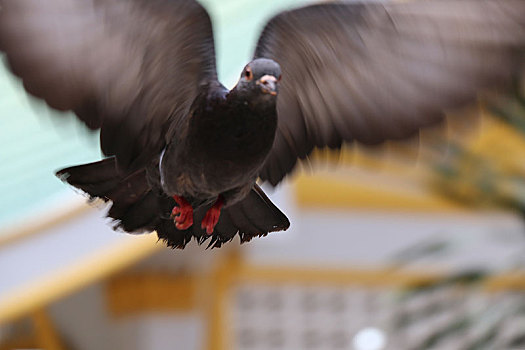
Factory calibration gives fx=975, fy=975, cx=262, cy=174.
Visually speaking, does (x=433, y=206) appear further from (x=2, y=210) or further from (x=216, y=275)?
(x=2, y=210)

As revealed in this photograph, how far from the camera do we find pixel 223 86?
84cm

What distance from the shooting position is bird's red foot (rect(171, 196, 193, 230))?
0.90 metres

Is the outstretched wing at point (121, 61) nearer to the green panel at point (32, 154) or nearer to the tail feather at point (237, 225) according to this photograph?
the tail feather at point (237, 225)

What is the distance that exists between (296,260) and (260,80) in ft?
13.4

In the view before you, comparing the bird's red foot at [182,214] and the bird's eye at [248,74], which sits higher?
the bird's eye at [248,74]

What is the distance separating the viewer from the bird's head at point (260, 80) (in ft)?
2.45

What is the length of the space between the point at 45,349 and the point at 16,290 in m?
0.72

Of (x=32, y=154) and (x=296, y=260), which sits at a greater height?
(x=32, y=154)

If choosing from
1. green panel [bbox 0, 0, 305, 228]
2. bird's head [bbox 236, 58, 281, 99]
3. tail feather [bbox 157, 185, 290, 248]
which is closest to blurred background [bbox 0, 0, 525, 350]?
green panel [bbox 0, 0, 305, 228]

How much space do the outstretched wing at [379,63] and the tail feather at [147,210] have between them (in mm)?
60

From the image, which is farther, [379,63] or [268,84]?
[379,63]

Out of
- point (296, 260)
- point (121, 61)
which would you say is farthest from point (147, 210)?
point (296, 260)

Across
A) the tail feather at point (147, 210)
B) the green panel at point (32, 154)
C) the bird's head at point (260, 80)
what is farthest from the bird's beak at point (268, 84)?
the green panel at point (32, 154)

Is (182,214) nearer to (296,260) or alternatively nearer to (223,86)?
(223,86)
